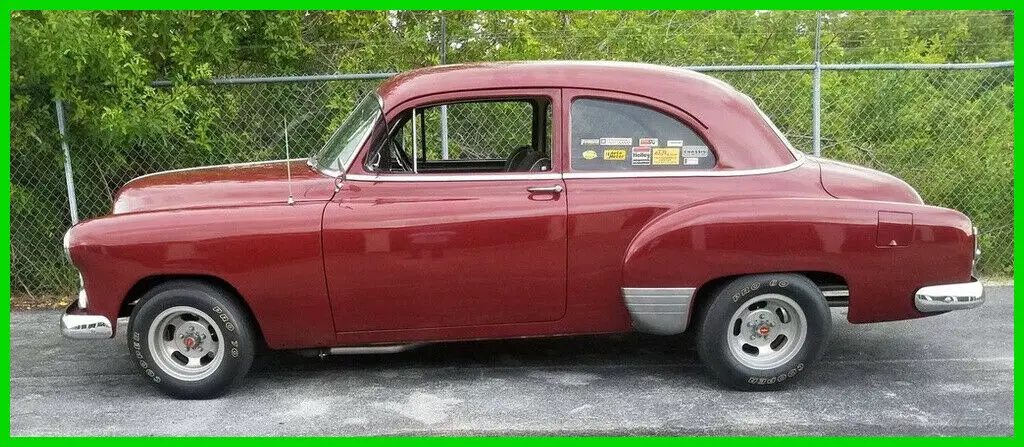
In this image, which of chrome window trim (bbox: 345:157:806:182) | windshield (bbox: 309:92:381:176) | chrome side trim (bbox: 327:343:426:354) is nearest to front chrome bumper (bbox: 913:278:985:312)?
chrome window trim (bbox: 345:157:806:182)

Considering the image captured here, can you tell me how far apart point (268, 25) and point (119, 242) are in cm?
323

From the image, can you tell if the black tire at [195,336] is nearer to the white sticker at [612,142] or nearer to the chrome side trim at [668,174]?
the chrome side trim at [668,174]

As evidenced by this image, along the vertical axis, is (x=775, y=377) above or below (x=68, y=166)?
below

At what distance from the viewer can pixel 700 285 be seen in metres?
5.26

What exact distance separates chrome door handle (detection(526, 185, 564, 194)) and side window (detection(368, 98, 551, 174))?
486mm

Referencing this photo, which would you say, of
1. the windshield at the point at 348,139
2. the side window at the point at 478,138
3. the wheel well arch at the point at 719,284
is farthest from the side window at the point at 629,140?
the windshield at the point at 348,139

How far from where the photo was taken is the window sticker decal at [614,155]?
5359 millimetres

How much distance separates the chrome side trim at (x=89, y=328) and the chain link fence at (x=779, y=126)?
2.60 metres

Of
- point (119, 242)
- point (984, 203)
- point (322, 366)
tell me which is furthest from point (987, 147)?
point (119, 242)

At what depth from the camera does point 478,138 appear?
8172 millimetres

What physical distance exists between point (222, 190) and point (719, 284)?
9.32 ft

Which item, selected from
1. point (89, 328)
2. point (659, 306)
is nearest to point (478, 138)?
point (659, 306)

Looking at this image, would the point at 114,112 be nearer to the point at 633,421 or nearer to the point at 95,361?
the point at 95,361

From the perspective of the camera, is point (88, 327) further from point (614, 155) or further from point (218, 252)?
point (614, 155)
